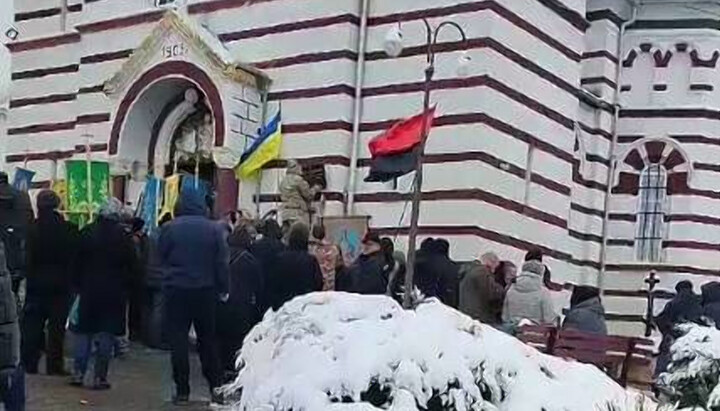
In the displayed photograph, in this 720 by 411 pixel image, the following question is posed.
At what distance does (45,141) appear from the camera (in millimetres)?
23719

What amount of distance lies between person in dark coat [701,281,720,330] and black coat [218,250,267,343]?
4.66 metres

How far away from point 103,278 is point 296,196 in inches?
268

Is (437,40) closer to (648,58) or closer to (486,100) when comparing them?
(486,100)

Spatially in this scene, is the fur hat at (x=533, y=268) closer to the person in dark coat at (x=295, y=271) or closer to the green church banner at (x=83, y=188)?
the person in dark coat at (x=295, y=271)

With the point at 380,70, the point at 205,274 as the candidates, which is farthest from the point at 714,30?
the point at 205,274

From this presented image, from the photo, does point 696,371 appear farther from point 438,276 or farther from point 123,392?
point 438,276

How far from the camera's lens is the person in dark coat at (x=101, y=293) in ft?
37.0

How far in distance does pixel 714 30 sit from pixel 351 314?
17.6 metres

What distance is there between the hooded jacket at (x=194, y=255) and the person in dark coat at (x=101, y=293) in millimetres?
861

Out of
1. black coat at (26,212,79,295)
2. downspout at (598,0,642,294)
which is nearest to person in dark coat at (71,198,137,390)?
black coat at (26,212,79,295)

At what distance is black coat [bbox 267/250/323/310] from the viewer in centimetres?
1218

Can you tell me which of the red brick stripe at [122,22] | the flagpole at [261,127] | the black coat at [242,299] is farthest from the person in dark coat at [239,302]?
the red brick stripe at [122,22]

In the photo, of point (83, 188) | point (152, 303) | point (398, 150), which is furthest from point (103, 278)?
point (83, 188)

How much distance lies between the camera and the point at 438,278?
13.3m
